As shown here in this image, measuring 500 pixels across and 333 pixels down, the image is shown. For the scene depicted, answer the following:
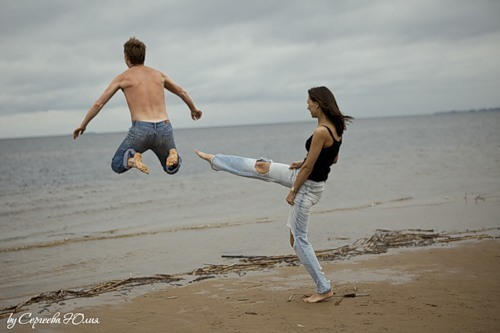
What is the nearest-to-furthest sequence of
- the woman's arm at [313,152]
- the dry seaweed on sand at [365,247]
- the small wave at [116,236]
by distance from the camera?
the woman's arm at [313,152] → the dry seaweed on sand at [365,247] → the small wave at [116,236]

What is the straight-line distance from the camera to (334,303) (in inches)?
262

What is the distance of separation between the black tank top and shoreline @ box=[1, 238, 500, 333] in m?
1.56

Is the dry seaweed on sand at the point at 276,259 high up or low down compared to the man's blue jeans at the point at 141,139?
down

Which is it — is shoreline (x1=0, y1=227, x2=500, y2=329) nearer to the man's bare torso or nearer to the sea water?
the sea water

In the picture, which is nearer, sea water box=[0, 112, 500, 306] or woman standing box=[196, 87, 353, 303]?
woman standing box=[196, 87, 353, 303]

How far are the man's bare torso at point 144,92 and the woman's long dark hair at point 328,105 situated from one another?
1.80m

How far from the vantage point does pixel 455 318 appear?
19.3 feet

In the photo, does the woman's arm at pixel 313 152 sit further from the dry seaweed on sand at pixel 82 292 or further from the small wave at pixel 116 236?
the small wave at pixel 116 236

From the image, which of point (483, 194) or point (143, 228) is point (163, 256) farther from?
point (483, 194)

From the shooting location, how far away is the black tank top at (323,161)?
20.6 ft

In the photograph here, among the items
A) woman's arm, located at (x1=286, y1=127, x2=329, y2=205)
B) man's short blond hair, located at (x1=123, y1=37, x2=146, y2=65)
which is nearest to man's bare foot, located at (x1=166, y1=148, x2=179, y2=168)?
man's short blond hair, located at (x1=123, y1=37, x2=146, y2=65)

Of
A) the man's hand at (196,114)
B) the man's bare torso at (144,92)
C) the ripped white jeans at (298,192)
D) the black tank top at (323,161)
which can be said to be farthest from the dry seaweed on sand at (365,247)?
the man's bare torso at (144,92)

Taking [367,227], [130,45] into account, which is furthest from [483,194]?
[130,45]

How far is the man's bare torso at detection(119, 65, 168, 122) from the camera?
6.37m
